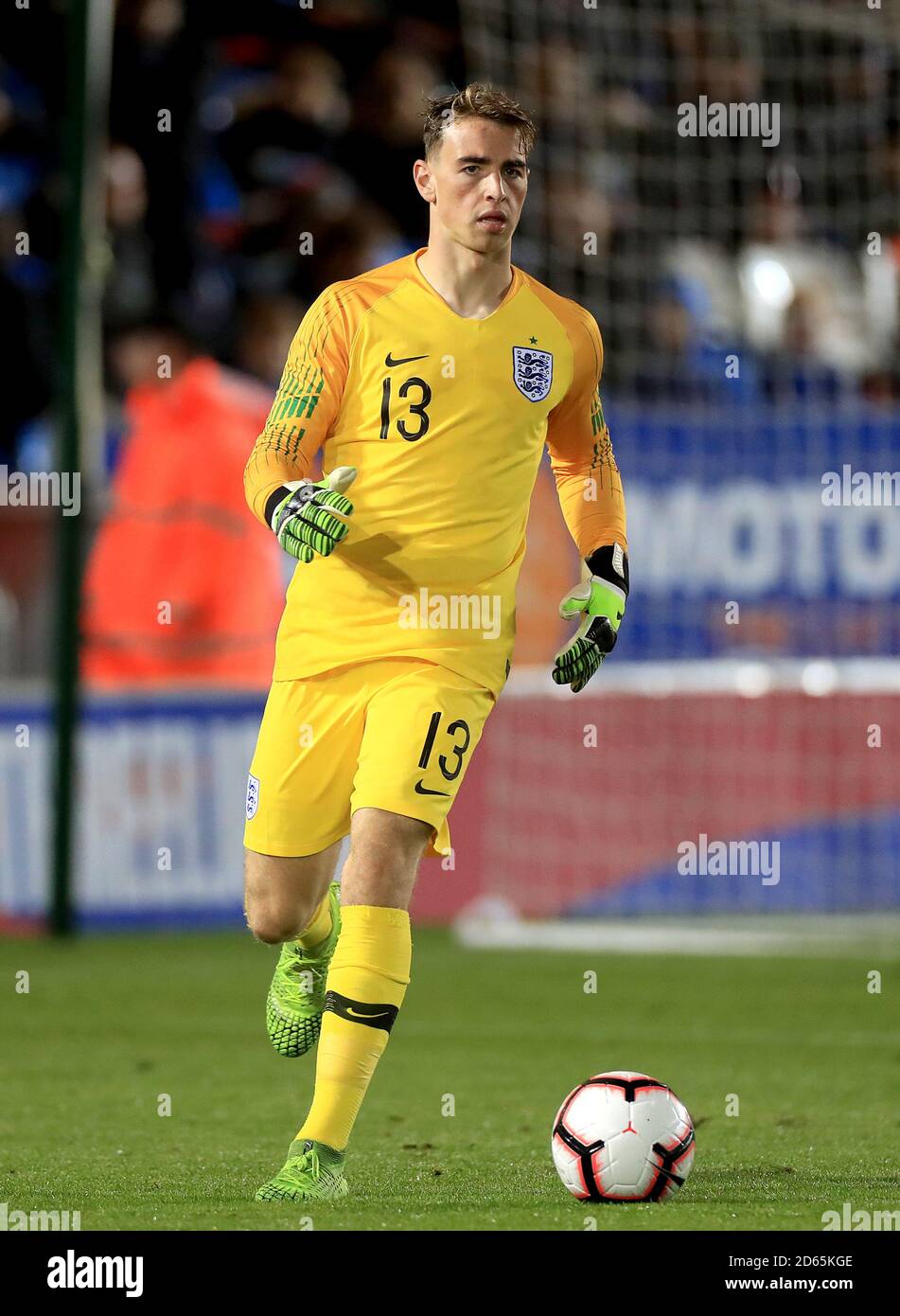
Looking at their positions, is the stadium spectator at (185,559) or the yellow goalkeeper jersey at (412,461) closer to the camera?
the yellow goalkeeper jersey at (412,461)

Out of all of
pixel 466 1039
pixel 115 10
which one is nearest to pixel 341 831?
pixel 466 1039

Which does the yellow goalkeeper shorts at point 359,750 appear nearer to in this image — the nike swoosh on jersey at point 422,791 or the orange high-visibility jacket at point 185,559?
the nike swoosh on jersey at point 422,791

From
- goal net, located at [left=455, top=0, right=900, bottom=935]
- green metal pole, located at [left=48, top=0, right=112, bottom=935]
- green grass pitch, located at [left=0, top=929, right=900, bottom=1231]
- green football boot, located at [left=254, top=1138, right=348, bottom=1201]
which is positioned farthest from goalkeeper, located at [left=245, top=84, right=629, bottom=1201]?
goal net, located at [left=455, top=0, right=900, bottom=935]

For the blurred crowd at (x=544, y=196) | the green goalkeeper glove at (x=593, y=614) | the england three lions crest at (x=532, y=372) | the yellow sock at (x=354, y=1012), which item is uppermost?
the blurred crowd at (x=544, y=196)

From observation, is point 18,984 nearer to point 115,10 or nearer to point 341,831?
point 341,831

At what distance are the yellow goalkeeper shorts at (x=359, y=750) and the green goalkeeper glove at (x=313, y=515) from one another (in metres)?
0.44

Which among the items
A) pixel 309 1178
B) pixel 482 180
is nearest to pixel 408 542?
pixel 482 180

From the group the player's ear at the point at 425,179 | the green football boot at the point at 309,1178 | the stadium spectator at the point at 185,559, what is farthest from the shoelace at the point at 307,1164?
the stadium spectator at the point at 185,559

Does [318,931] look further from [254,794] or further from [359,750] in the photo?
[359,750]

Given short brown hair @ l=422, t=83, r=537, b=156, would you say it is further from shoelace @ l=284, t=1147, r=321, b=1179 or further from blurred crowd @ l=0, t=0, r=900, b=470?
blurred crowd @ l=0, t=0, r=900, b=470

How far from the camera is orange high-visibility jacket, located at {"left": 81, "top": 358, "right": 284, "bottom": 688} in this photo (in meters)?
12.6

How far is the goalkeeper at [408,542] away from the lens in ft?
19.0

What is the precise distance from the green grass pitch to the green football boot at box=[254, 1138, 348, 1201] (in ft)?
0.20

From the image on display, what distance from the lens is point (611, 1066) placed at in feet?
27.2
